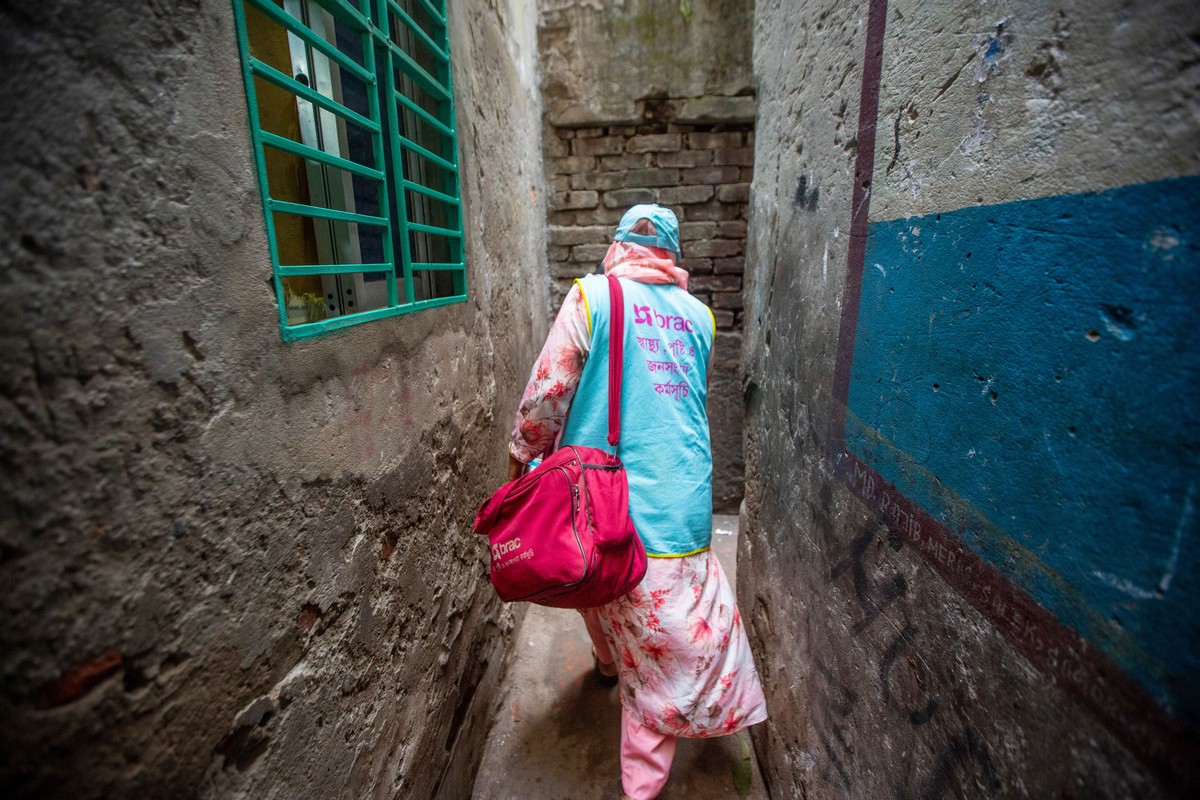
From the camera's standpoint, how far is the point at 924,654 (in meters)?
0.91

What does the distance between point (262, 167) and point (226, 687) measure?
0.78 metres

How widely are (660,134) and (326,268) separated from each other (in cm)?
306

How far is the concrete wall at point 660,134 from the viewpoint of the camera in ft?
10.7

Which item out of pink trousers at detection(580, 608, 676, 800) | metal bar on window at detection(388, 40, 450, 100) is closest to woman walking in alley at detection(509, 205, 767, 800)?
pink trousers at detection(580, 608, 676, 800)

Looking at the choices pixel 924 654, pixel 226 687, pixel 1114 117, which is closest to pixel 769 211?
pixel 1114 117

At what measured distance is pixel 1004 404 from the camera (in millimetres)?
738

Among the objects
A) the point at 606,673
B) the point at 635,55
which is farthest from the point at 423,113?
the point at 635,55

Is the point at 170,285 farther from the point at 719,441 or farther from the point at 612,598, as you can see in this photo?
the point at 719,441

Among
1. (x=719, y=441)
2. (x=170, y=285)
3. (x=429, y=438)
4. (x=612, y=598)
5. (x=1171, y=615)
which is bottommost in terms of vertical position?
(x=719, y=441)

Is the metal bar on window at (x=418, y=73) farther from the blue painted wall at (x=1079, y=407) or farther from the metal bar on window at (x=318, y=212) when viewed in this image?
the blue painted wall at (x=1079, y=407)

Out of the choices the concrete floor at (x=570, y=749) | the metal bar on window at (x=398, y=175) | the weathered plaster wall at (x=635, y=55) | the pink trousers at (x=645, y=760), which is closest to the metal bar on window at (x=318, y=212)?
the metal bar on window at (x=398, y=175)

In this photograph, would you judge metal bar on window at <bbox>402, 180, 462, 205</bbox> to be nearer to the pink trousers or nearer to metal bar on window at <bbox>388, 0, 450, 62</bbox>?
metal bar on window at <bbox>388, 0, 450, 62</bbox>

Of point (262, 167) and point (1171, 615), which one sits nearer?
point (1171, 615)

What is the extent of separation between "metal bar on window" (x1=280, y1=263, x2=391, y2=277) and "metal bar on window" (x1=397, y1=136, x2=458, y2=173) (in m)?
0.38
